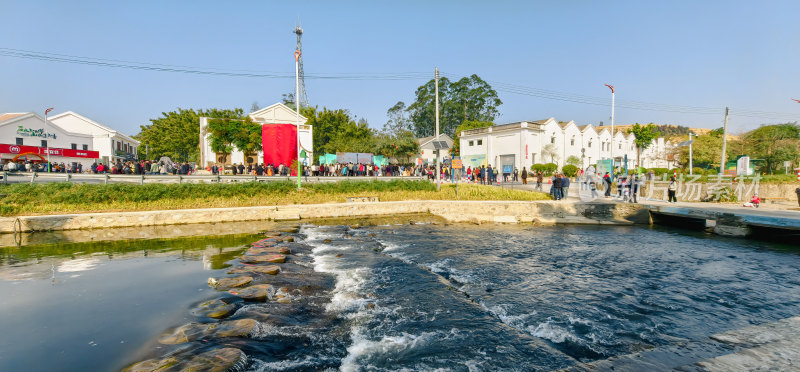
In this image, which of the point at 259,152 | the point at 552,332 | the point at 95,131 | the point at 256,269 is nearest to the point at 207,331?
the point at 256,269

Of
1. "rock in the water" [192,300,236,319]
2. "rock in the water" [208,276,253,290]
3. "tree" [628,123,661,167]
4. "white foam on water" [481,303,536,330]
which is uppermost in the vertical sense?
"tree" [628,123,661,167]

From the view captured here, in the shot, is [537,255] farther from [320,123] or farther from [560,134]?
[320,123]

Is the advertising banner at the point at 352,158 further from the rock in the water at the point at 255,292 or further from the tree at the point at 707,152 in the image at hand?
the tree at the point at 707,152

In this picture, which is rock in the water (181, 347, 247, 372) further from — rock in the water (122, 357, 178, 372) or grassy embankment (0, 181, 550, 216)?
grassy embankment (0, 181, 550, 216)

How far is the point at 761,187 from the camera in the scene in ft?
71.4

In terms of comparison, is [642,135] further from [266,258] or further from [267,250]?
[266,258]

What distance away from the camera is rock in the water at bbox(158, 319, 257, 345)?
5.10m

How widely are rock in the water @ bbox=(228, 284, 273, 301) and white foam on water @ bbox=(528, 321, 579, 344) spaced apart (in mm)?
5049

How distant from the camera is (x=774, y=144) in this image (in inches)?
Answer: 1437

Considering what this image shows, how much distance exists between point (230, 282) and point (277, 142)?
34256 millimetres

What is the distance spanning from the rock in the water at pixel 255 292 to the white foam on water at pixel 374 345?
2.24m

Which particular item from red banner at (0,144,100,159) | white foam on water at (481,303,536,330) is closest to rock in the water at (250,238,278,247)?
white foam on water at (481,303,536,330)

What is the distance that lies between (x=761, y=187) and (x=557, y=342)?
26448mm

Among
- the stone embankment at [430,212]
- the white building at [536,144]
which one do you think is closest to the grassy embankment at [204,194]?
the stone embankment at [430,212]
